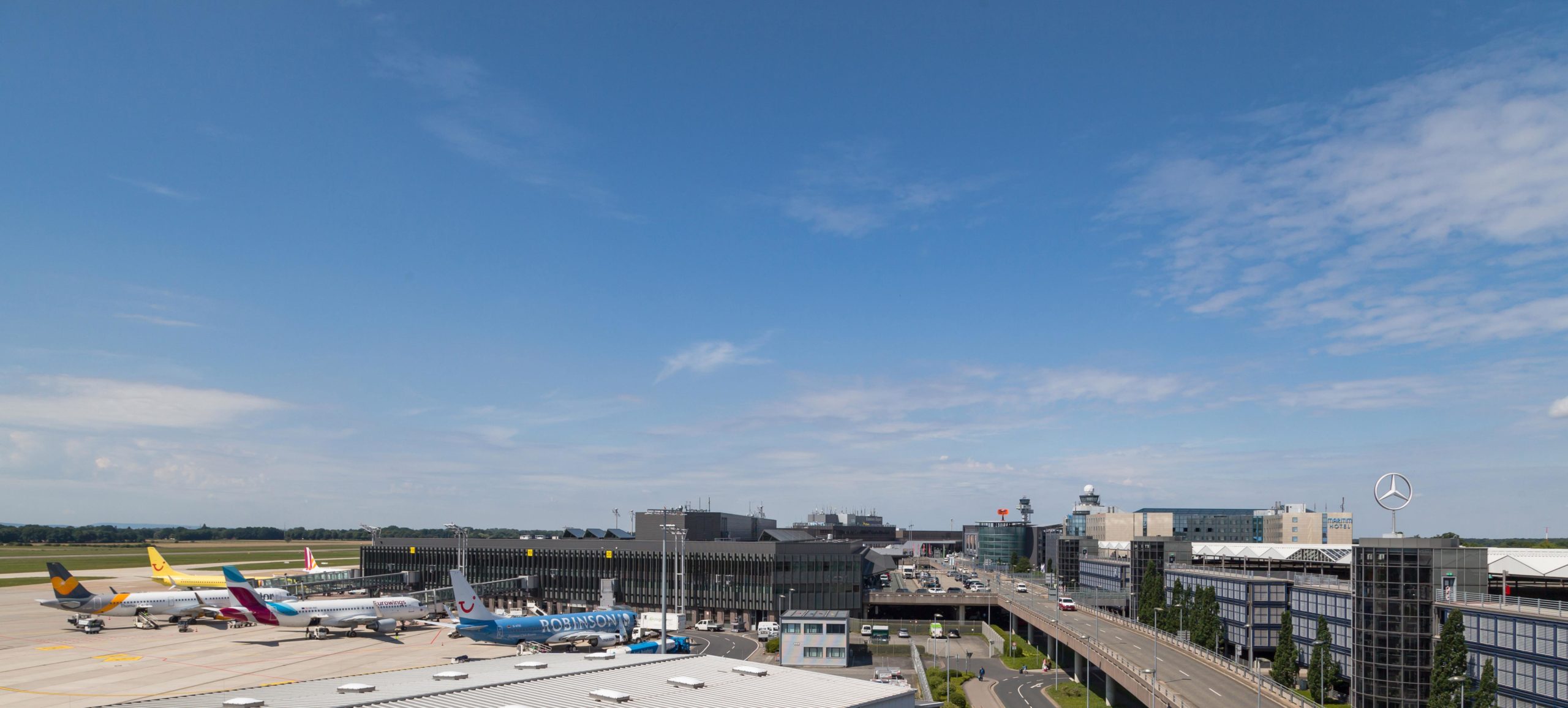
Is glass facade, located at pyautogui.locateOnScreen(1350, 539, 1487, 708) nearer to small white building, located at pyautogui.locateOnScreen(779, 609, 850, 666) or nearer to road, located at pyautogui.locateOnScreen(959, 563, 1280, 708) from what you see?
road, located at pyautogui.locateOnScreen(959, 563, 1280, 708)

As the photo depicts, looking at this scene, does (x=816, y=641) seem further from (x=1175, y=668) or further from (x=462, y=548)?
(x=462, y=548)

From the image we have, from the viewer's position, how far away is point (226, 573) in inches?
4498

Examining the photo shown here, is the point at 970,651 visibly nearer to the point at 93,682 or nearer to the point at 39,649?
the point at 93,682

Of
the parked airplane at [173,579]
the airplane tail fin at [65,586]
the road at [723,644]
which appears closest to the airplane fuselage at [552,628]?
the road at [723,644]

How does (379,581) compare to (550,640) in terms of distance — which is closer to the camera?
(550,640)

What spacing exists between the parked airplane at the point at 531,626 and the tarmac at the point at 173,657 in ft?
6.60

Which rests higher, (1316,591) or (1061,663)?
(1316,591)

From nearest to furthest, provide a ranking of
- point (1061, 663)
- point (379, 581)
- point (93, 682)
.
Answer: point (93, 682)
point (1061, 663)
point (379, 581)

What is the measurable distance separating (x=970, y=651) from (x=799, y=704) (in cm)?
8749

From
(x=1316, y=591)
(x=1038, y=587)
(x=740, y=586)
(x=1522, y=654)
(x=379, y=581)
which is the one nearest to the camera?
(x=1522, y=654)

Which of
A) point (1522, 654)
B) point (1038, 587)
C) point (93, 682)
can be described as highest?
point (1522, 654)

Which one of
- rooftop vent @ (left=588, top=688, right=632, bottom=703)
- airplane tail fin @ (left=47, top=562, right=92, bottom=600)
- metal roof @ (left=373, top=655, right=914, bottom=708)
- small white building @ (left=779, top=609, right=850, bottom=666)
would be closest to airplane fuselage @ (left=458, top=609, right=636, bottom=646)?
small white building @ (left=779, top=609, right=850, bottom=666)

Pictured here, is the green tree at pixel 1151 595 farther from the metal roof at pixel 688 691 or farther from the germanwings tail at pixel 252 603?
the germanwings tail at pixel 252 603

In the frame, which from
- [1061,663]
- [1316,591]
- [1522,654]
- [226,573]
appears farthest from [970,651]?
[226,573]
